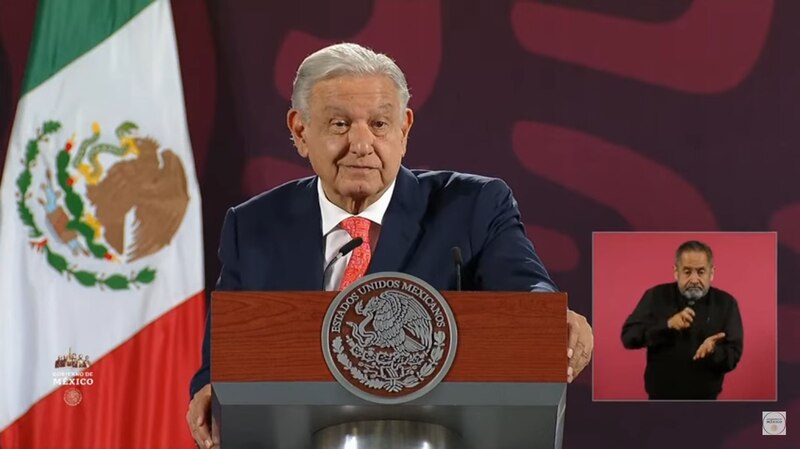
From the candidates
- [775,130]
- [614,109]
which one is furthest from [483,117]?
[775,130]

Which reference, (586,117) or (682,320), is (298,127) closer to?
(586,117)

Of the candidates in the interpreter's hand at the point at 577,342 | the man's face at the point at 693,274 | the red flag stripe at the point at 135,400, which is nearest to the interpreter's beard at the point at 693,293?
the man's face at the point at 693,274

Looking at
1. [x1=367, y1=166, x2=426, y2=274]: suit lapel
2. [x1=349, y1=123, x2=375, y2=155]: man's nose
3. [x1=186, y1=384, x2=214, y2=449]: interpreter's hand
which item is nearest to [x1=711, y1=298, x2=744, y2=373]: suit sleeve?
[x1=367, y1=166, x2=426, y2=274]: suit lapel

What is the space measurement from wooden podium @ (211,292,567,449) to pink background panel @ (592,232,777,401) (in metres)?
Answer: 3.52

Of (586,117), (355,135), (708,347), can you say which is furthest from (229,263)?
(708,347)

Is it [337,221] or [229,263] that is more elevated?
[337,221]

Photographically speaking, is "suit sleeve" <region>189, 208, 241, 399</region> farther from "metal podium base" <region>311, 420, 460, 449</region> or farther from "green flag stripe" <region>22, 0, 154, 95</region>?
"green flag stripe" <region>22, 0, 154, 95</region>

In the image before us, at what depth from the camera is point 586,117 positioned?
523 centimetres

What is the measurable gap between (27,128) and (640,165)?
2.62 m

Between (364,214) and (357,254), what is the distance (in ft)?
0.41

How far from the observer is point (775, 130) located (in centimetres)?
524

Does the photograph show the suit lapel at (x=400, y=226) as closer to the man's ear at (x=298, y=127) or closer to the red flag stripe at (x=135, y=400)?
the man's ear at (x=298, y=127)

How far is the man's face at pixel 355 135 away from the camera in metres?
2.47

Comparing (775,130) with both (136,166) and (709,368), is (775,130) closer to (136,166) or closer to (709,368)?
(709,368)
